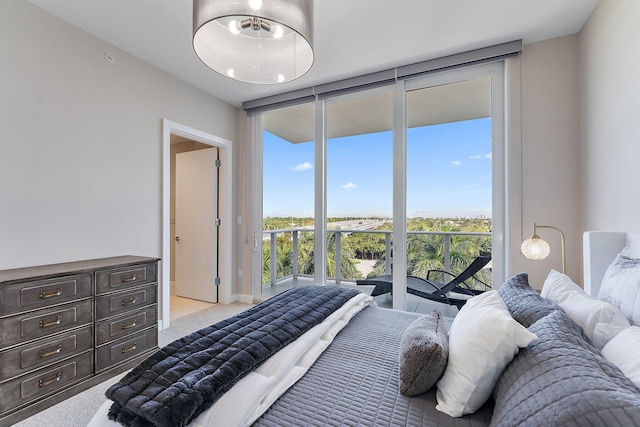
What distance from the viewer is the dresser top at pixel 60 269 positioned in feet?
5.86

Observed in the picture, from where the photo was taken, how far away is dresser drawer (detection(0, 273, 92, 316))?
5.51 feet

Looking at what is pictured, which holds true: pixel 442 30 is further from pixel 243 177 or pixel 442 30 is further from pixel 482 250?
pixel 243 177

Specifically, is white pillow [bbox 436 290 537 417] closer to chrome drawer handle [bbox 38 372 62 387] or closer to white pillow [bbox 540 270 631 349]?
white pillow [bbox 540 270 631 349]

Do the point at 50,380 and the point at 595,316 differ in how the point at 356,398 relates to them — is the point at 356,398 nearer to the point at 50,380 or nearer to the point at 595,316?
the point at 595,316

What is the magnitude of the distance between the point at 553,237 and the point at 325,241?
88.2 inches

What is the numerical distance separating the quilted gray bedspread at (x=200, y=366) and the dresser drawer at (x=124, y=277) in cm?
130

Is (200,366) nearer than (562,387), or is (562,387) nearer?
(562,387)

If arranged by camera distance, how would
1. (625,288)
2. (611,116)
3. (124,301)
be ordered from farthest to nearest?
(124,301) → (611,116) → (625,288)

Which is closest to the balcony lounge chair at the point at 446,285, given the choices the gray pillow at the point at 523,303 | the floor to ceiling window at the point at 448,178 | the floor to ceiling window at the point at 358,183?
the floor to ceiling window at the point at 448,178

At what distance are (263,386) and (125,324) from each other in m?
1.83

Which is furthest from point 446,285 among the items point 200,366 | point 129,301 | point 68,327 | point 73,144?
point 73,144

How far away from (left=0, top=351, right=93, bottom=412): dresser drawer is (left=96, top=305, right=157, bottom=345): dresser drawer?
14cm

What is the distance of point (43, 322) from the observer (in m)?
1.82

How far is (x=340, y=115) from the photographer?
357 cm
